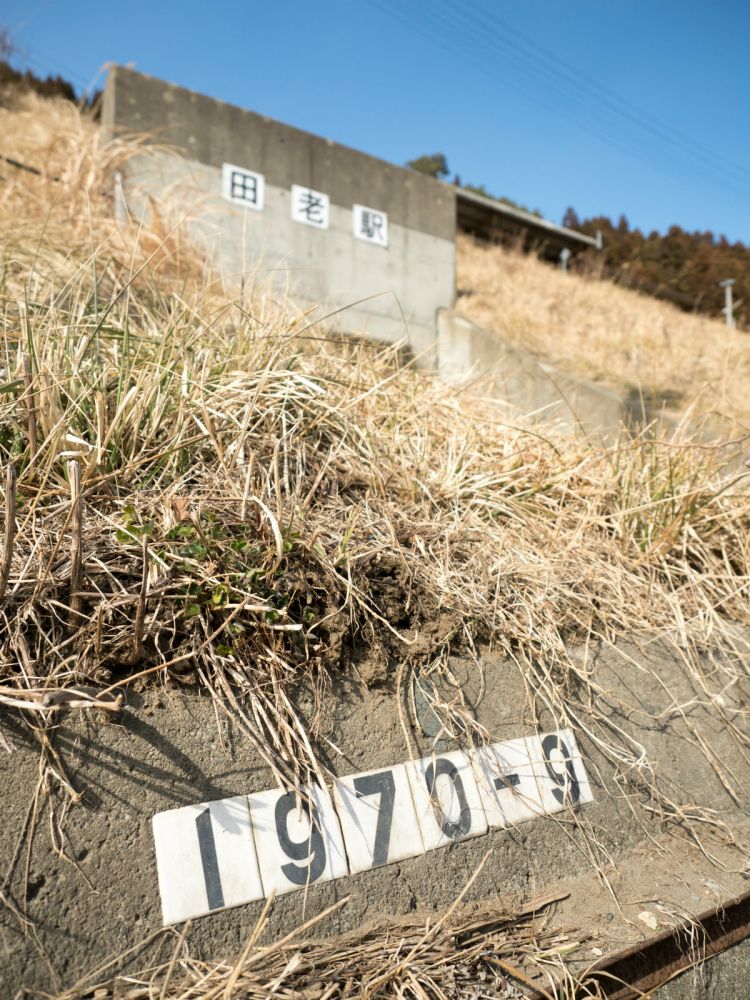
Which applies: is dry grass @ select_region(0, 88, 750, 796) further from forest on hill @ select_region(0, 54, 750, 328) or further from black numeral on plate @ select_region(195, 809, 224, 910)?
forest on hill @ select_region(0, 54, 750, 328)

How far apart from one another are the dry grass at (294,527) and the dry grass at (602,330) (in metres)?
1.73

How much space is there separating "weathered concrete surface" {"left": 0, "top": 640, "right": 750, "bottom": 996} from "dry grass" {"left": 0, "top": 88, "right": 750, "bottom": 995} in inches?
2.5

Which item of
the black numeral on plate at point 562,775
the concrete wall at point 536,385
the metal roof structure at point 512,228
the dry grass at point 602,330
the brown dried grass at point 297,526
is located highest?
the metal roof structure at point 512,228

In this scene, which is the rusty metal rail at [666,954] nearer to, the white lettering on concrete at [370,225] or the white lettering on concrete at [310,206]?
the white lettering on concrete at [310,206]

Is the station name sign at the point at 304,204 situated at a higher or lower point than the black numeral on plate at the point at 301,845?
higher

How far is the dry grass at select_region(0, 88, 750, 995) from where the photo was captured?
70.4 inches

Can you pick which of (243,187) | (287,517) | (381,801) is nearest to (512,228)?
(243,187)

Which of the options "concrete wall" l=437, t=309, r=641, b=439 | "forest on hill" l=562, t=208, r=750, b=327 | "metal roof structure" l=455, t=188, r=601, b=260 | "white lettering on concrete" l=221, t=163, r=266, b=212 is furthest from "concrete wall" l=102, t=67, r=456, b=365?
"forest on hill" l=562, t=208, r=750, b=327

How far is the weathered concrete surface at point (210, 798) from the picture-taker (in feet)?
4.68

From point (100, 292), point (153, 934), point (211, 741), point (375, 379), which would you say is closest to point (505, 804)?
point (211, 741)

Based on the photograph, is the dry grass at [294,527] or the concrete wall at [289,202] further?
the concrete wall at [289,202]

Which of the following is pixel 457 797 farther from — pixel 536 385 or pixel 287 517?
pixel 536 385

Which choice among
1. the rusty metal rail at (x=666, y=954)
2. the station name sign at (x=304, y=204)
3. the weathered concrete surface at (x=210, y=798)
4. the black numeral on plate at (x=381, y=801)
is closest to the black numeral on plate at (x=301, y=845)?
the weathered concrete surface at (x=210, y=798)

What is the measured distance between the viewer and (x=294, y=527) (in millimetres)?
2156
